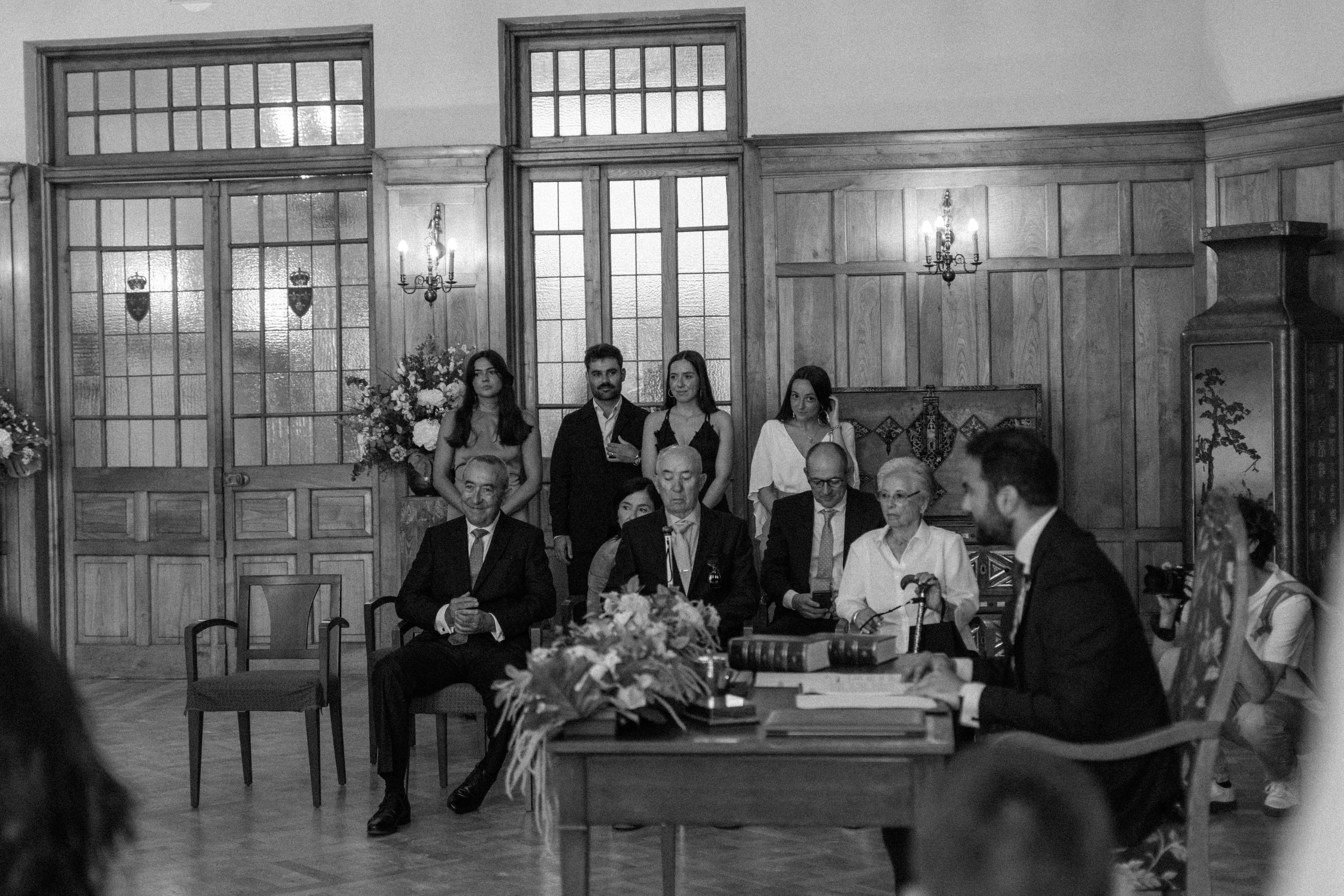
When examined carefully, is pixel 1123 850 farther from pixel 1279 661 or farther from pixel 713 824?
pixel 1279 661

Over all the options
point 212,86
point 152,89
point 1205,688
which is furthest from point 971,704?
point 152,89

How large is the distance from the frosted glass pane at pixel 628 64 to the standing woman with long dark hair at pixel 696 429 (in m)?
2.31

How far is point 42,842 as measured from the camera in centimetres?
153

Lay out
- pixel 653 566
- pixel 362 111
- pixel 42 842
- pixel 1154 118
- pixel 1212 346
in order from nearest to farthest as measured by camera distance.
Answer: pixel 42 842, pixel 653 566, pixel 1212 346, pixel 1154 118, pixel 362 111

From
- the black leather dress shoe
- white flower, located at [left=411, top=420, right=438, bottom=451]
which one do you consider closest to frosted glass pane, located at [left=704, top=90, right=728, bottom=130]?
white flower, located at [left=411, top=420, right=438, bottom=451]

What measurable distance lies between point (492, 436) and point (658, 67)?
105 inches

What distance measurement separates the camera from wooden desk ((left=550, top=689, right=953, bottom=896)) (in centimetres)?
297

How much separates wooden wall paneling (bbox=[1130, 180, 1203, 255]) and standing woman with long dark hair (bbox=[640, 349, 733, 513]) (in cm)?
269

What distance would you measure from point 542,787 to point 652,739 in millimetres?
297

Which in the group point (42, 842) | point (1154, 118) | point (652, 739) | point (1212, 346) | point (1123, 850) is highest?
point (1154, 118)

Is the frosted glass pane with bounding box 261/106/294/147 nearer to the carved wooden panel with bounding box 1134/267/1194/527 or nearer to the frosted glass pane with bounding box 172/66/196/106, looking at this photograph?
the frosted glass pane with bounding box 172/66/196/106

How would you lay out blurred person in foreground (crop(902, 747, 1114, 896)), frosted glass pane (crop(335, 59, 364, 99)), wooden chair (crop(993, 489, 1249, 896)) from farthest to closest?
frosted glass pane (crop(335, 59, 364, 99))
wooden chair (crop(993, 489, 1249, 896))
blurred person in foreground (crop(902, 747, 1114, 896))

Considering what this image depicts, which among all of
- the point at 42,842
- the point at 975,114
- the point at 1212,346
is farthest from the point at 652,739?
the point at 975,114

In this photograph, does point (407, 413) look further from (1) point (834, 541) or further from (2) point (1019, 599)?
(2) point (1019, 599)
